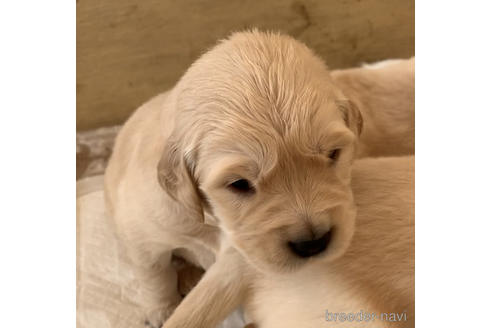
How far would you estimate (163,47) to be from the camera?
2621 millimetres

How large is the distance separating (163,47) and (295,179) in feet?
4.94

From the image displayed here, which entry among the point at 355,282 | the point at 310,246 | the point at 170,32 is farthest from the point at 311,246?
the point at 170,32

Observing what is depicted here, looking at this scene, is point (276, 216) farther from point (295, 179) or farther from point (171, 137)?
point (171, 137)

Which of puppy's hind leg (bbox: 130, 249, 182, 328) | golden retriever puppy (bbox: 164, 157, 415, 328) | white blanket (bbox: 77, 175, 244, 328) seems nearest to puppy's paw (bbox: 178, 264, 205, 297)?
puppy's hind leg (bbox: 130, 249, 182, 328)

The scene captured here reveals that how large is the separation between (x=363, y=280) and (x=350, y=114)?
1.69ft

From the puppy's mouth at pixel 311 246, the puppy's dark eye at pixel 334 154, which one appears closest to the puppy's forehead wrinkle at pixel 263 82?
the puppy's dark eye at pixel 334 154

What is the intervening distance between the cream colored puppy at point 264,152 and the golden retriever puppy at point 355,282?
50 millimetres

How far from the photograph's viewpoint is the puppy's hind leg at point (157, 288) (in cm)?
210

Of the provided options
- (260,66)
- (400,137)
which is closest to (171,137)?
(260,66)

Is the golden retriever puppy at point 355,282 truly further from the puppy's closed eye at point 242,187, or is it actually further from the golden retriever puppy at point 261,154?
the puppy's closed eye at point 242,187

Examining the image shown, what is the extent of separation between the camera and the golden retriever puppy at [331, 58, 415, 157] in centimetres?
213

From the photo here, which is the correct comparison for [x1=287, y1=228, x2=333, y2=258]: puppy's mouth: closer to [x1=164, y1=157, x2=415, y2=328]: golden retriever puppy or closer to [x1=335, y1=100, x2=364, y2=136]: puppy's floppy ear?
[x1=164, y1=157, x2=415, y2=328]: golden retriever puppy

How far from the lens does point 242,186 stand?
4.73 ft

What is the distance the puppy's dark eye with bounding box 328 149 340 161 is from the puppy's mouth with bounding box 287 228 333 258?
8.3 inches
